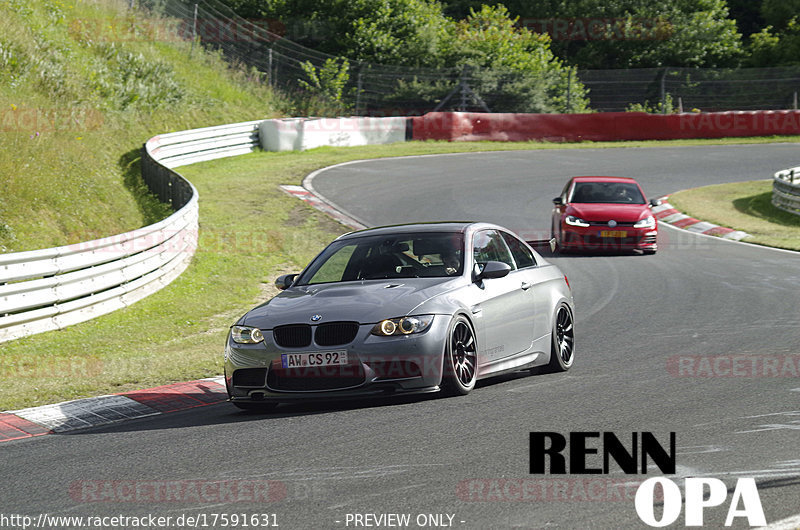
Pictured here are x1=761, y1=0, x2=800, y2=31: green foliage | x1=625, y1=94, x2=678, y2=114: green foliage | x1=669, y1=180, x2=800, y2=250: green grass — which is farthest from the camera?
x1=761, y1=0, x2=800, y2=31: green foliage

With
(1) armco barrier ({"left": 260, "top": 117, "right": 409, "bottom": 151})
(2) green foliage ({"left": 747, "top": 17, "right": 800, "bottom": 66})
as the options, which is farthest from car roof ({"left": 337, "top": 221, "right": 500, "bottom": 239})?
(2) green foliage ({"left": 747, "top": 17, "right": 800, "bottom": 66})

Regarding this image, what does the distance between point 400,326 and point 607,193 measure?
13.9 meters

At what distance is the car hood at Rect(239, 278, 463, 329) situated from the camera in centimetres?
760

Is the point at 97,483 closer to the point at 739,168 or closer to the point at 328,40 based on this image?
the point at 739,168

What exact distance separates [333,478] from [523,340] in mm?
3648

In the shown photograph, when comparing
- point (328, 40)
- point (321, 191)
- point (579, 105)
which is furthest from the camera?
point (328, 40)

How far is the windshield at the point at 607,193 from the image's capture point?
67.2ft

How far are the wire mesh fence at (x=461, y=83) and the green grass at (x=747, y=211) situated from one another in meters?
14.2

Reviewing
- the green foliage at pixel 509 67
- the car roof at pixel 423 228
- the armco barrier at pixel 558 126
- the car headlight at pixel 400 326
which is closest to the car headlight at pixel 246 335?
the car headlight at pixel 400 326

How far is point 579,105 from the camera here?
152 ft

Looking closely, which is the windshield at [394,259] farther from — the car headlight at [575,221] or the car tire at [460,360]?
the car headlight at [575,221]

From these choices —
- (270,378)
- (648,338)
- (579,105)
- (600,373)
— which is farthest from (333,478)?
(579,105)

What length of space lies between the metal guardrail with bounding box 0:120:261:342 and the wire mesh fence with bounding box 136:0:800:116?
2720cm

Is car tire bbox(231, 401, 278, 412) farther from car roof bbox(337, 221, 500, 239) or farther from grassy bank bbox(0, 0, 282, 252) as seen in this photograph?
grassy bank bbox(0, 0, 282, 252)
